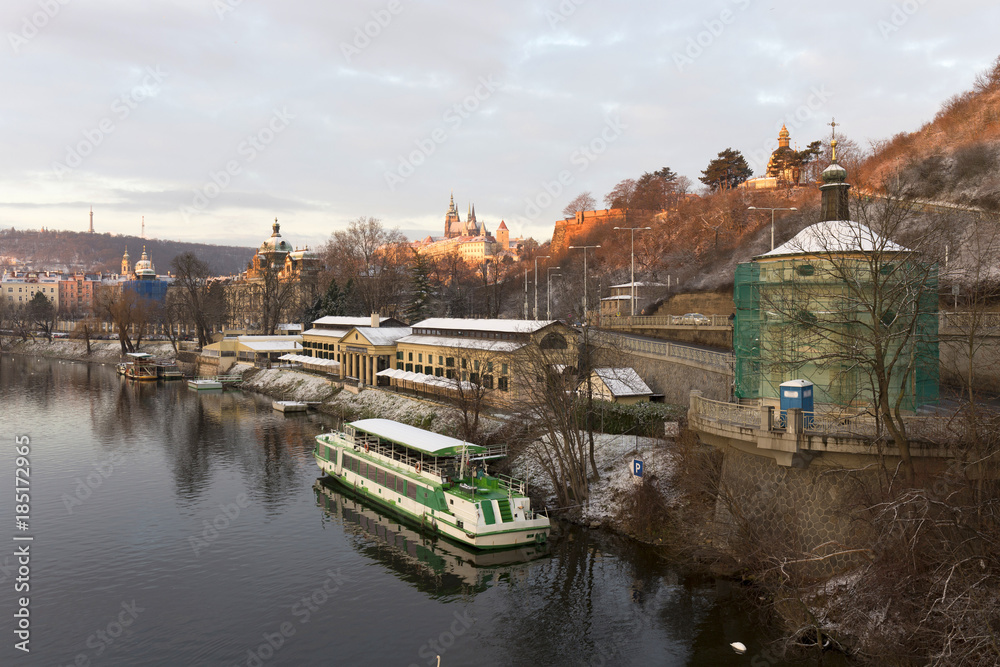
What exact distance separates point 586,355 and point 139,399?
58304 millimetres

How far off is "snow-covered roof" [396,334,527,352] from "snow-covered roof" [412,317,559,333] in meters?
0.90

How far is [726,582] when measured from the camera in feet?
87.3

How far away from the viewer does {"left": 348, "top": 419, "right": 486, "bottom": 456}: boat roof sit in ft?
Result: 115

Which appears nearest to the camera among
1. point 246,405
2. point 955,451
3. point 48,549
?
point 955,451

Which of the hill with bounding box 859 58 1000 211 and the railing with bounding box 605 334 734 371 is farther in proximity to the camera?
the hill with bounding box 859 58 1000 211

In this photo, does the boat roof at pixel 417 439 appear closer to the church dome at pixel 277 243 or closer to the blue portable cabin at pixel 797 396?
the blue portable cabin at pixel 797 396

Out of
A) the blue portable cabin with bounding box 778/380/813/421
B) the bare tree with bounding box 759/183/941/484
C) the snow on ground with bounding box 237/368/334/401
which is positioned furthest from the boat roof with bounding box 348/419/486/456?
the snow on ground with bounding box 237/368/334/401

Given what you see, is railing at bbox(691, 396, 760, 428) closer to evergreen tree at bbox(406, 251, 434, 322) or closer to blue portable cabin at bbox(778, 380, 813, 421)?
blue portable cabin at bbox(778, 380, 813, 421)

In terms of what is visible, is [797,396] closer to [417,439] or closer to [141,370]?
[417,439]

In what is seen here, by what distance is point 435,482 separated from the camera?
112ft

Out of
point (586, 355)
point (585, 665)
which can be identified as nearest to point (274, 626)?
point (585, 665)

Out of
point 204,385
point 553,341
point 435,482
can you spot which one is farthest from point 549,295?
point 435,482

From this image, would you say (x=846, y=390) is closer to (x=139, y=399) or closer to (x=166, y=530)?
(x=166, y=530)

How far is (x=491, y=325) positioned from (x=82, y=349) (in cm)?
10590
